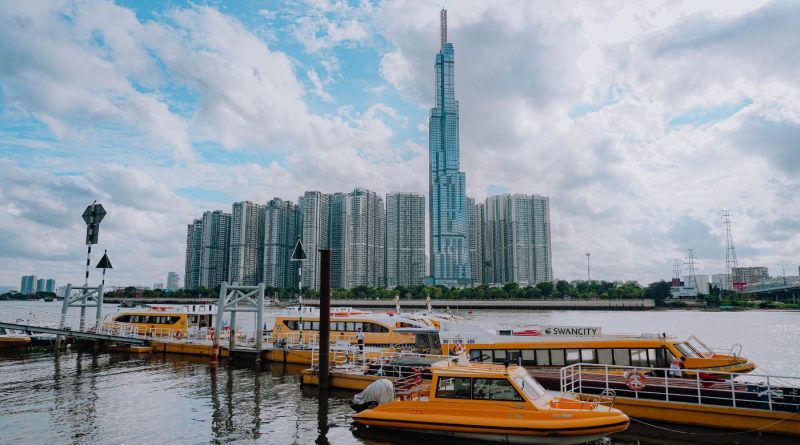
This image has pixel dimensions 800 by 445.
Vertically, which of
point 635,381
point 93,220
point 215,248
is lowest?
point 635,381

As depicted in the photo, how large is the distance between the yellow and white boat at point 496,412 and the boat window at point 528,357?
6608 mm

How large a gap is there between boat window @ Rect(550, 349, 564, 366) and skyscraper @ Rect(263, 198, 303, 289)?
520 feet

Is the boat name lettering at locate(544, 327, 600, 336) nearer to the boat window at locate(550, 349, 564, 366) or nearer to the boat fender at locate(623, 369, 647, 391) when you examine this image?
the boat window at locate(550, 349, 564, 366)

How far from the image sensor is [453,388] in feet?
49.0

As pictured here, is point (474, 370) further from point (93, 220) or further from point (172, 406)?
point (93, 220)

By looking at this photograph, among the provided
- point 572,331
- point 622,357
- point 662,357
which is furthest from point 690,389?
point 572,331

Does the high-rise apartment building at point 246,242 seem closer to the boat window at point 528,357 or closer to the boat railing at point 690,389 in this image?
the boat window at point 528,357

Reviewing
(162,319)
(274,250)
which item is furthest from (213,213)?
(162,319)

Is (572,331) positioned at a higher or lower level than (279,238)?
lower

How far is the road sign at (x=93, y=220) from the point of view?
3975cm

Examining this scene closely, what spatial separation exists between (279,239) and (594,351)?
6532 inches

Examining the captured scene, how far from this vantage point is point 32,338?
4253cm

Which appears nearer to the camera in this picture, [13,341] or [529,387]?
[529,387]

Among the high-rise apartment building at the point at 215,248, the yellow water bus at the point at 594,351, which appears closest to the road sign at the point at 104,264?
the yellow water bus at the point at 594,351
